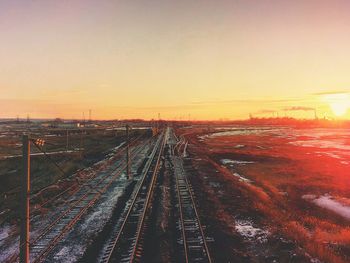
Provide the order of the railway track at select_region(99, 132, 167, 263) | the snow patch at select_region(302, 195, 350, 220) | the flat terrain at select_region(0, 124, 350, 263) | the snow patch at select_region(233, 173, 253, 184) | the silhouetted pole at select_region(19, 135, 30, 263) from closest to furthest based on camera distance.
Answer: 1. the silhouetted pole at select_region(19, 135, 30, 263)
2. the railway track at select_region(99, 132, 167, 263)
3. the flat terrain at select_region(0, 124, 350, 263)
4. the snow patch at select_region(302, 195, 350, 220)
5. the snow patch at select_region(233, 173, 253, 184)

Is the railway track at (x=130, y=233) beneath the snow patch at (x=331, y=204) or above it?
above

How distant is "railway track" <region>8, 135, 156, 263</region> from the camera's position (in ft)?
46.7

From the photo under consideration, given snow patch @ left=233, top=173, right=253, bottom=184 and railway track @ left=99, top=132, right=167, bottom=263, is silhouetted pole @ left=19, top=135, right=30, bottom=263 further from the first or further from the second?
snow patch @ left=233, top=173, right=253, bottom=184

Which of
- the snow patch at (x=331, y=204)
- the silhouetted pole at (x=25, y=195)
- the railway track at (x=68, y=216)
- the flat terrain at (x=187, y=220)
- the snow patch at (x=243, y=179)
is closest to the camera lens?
the silhouetted pole at (x=25, y=195)

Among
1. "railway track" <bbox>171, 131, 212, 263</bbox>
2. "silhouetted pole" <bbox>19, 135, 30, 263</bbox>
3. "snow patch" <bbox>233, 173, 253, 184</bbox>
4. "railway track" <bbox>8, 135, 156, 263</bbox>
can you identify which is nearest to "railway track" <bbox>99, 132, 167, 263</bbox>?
"railway track" <bbox>171, 131, 212, 263</bbox>

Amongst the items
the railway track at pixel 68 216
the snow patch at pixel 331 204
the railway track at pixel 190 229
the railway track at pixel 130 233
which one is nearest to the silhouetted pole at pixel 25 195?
the railway track at pixel 68 216

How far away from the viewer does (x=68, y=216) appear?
61.8 ft

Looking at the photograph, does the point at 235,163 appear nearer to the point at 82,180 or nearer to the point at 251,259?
the point at 82,180

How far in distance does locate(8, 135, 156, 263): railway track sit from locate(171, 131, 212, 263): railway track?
19.5 feet

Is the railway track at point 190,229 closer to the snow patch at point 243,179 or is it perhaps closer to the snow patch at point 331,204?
the snow patch at point 243,179

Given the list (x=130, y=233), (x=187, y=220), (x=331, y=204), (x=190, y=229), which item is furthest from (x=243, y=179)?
(x=130, y=233)

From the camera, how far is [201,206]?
68.2 feet

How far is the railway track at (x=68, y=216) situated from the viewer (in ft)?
46.7

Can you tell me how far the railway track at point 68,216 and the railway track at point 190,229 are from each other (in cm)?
594
